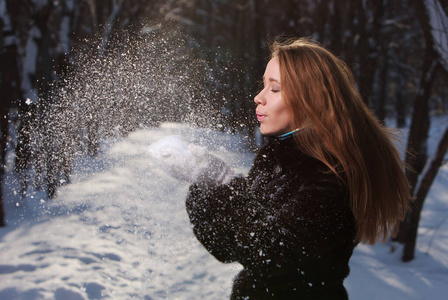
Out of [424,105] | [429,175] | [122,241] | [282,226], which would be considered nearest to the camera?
[282,226]

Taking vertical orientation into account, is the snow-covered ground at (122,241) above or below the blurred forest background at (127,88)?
below

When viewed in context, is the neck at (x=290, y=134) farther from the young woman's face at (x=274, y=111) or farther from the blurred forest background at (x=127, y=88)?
the blurred forest background at (x=127, y=88)

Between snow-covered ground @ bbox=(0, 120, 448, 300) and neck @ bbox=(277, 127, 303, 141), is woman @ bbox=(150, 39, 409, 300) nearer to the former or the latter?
neck @ bbox=(277, 127, 303, 141)

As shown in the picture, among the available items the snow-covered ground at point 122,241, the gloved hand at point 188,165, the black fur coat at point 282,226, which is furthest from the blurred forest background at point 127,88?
the black fur coat at point 282,226

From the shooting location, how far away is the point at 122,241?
238 cm

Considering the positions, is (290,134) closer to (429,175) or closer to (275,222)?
(275,222)

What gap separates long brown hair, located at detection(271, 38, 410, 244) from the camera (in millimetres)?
1612

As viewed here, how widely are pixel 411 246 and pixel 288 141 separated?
14.1ft

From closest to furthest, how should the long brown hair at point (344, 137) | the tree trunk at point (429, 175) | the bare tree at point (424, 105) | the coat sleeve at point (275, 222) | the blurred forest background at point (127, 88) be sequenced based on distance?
the coat sleeve at point (275, 222) < the long brown hair at point (344, 137) < the blurred forest background at point (127, 88) < the bare tree at point (424, 105) < the tree trunk at point (429, 175)

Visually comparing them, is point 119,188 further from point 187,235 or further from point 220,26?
point 220,26

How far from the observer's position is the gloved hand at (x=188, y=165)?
1.71m

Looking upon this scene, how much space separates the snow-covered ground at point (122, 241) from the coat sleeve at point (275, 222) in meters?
0.26

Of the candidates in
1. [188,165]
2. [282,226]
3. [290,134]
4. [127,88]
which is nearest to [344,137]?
[290,134]

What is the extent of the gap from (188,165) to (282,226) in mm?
468
